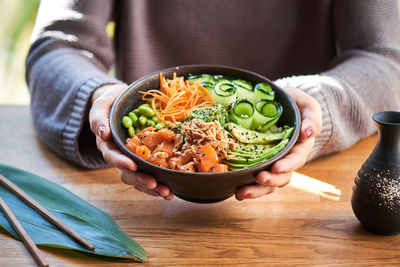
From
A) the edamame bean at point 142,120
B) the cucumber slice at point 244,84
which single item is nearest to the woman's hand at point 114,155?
the edamame bean at point 142,120

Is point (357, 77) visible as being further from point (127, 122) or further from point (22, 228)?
point (22, 228)

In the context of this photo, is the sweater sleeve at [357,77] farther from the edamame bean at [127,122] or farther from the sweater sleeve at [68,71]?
the sweater sleeve at [68,71]

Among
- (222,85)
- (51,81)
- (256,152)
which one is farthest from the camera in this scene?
(51,81)

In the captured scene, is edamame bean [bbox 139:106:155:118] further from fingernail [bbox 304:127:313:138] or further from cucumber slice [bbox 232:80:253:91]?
fingernail [bbox 304:127:313:138]

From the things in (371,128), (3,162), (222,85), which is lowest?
(3,162)

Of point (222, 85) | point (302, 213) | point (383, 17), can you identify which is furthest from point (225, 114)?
point (383, 17)

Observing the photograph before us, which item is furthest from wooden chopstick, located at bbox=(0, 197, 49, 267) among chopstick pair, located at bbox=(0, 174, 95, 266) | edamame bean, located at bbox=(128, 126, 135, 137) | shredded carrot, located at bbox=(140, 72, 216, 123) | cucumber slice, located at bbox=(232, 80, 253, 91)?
cucumber slice, located at bbox=(232, 80, 253, 91)

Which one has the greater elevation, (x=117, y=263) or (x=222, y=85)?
(x=222, y=85)

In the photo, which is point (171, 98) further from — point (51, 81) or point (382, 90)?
point (382, 90)
